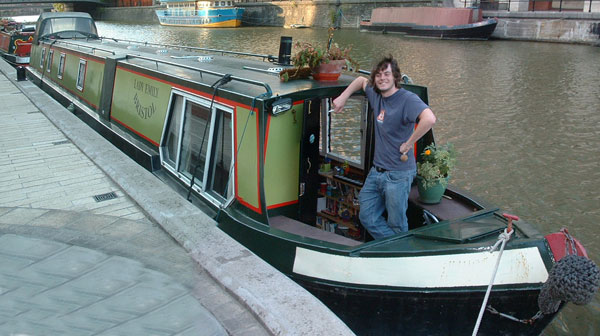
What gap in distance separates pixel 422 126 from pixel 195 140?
2.77 meters

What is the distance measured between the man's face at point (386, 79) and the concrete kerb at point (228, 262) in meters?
Answer: 1.67

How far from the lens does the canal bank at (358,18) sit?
28266 mm

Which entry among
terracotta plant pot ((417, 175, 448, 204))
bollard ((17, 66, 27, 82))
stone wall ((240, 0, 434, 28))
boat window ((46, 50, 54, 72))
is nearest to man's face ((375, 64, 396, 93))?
terracotta plant pot ((417, 175, 448, 204))

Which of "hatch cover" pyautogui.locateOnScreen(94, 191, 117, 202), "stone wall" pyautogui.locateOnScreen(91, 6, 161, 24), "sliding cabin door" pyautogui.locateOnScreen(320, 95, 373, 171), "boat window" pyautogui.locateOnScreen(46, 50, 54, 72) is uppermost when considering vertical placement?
"stone wall" pyautogui.locateOnScreen(91, 6, 161, 24)

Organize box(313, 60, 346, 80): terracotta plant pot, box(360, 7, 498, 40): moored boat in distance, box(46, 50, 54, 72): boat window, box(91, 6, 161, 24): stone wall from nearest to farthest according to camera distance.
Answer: box(313, 60, 346, 80): terracotta plant pot, box(46, 50, 54, 72): boat window, box(360, 7, 498, 40): moored boat in distance, box(91, 6, 161, 24): stone wall

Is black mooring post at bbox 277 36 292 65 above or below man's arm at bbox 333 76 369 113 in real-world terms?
above

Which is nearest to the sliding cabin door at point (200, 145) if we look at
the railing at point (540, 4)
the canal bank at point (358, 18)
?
the canal bank at point (358, 18)

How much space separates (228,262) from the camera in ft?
13.7

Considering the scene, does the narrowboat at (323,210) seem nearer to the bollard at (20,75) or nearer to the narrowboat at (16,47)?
the bollard at (20,75)

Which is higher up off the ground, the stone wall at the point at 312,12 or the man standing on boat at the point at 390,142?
the stone wall at the point at 312,12

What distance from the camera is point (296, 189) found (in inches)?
211

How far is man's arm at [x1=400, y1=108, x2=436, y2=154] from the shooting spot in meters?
4.12

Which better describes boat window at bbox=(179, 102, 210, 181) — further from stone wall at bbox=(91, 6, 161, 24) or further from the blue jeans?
stone wall at bbox=(91, 6, 161, 24)

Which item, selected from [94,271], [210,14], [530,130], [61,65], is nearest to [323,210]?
[94,271]
